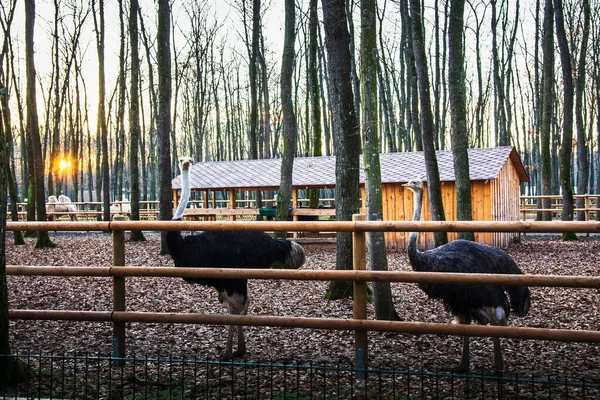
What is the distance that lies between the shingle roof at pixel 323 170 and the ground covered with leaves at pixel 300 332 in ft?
17.3

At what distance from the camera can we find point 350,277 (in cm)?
513

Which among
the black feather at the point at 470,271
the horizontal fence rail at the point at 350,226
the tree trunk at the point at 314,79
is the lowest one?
the black feather at the point at 470,271

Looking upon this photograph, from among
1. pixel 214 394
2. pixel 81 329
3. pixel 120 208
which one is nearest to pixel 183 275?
pixel 214 394

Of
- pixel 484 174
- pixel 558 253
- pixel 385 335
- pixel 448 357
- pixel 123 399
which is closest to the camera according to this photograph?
pixel 123 399

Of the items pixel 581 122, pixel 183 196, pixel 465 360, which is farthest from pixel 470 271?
pixel 581 122

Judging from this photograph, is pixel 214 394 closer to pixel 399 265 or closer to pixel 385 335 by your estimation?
pixel 385 335

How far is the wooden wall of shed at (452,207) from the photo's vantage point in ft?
52.6

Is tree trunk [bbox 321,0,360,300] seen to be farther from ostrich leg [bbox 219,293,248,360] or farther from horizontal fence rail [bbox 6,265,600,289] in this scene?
horizontal fence rail [bbox 6,265,600,289]

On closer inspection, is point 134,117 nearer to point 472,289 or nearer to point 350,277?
point 350,277

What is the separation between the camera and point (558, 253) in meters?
14.1

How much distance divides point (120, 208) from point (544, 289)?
934 inches

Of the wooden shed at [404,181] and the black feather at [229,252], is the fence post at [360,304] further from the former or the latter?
the wooden shed at [404,181]

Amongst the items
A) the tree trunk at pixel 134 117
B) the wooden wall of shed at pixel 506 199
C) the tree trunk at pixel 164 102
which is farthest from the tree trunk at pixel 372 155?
the tree trunk at pixel 134 117

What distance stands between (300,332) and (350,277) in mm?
2055
